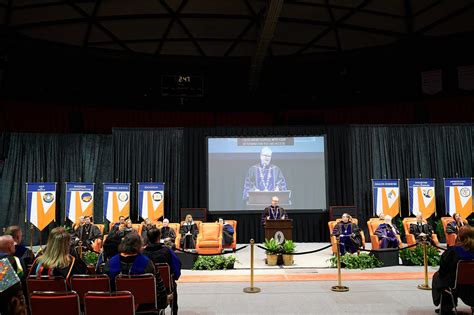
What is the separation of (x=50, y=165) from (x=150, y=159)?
327 centimetres

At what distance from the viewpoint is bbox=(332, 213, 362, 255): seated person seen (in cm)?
959

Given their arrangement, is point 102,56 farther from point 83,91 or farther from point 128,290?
point 128,290

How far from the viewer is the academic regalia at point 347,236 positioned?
31.4ft

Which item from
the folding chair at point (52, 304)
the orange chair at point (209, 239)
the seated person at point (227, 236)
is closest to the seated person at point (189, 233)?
the seated person at point (227, 236)

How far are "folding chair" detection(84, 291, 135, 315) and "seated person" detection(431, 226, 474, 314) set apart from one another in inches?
132

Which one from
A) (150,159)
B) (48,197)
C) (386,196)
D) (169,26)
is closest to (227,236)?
(150,159)

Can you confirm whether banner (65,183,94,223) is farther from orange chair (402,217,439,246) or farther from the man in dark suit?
orange chair (402,217,439,246)

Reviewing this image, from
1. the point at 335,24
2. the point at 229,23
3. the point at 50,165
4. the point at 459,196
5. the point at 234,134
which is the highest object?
the point at 229,23

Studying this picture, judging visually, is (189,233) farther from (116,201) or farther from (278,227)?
(116,201)

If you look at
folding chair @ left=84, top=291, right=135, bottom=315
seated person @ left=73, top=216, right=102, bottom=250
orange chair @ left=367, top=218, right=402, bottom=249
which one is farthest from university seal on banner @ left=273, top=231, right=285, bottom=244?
folding chair @ left=84, top=291, right=135, bottom=315

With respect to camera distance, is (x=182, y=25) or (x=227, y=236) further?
(x=182, y=25)

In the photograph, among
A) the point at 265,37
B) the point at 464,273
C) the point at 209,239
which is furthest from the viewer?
the point at 265,37

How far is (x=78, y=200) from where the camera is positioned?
41.1ft

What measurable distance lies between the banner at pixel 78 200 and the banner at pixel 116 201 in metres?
0.56
